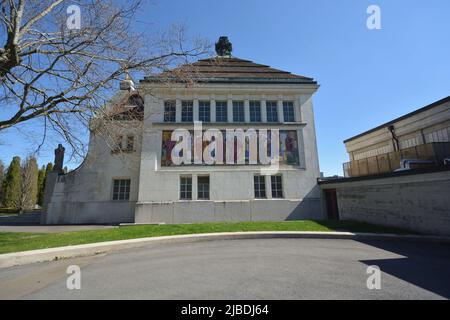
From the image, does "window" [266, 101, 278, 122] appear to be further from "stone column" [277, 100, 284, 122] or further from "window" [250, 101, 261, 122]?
"window" [250, 101, 261, 122]

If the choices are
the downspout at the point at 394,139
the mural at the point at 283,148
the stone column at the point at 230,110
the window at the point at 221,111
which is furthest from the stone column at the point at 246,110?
the downspout at the point at 394,139

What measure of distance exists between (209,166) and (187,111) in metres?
5.20

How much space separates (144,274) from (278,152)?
14.2 meters

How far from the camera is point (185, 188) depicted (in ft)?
54.7

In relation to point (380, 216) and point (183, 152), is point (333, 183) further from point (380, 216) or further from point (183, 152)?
point (183, 152)

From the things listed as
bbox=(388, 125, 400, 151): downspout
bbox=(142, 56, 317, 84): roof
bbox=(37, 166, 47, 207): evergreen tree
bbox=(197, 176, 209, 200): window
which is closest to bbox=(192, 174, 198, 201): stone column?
bbox=(197, 176, 209, 200): window

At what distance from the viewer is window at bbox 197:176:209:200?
54.5ft

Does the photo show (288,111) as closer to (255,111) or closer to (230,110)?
(255,111)

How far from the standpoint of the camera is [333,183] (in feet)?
50.7

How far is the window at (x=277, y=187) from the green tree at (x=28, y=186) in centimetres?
3483

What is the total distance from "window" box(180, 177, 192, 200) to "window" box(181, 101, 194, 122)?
4.98 m
